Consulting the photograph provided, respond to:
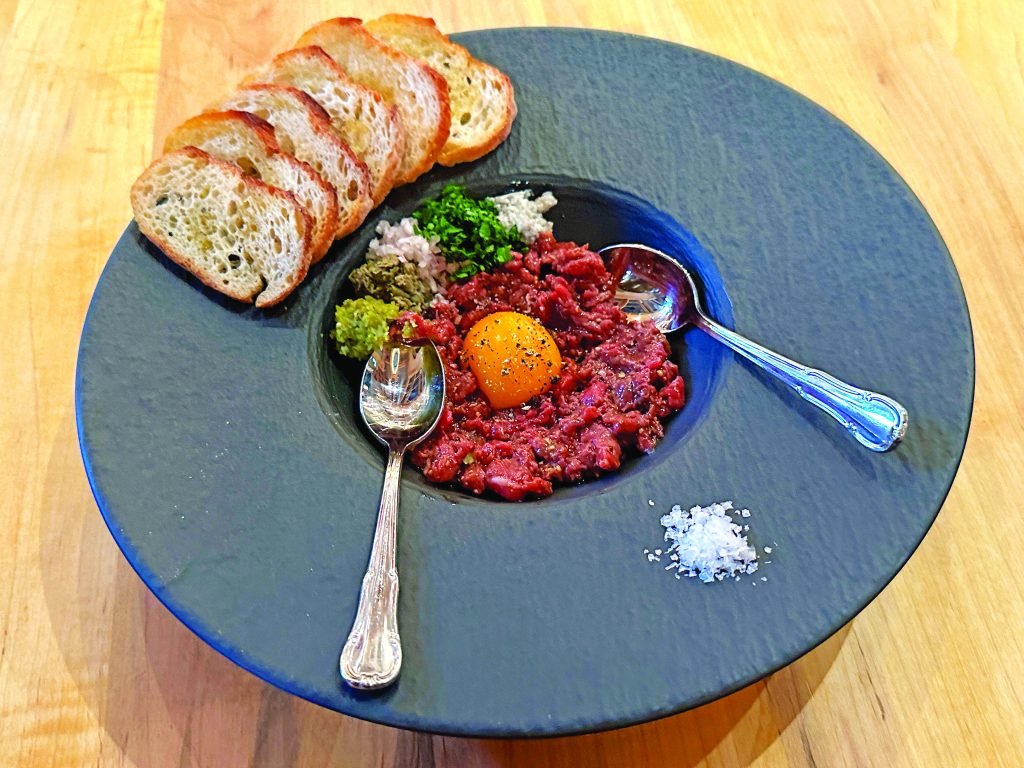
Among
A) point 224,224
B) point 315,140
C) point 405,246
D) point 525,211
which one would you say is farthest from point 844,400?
point 224,224

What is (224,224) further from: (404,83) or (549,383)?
(549,383)

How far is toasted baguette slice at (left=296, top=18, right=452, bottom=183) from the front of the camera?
7.89ft

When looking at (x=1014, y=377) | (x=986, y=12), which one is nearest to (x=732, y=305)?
(x=1014, y=377)

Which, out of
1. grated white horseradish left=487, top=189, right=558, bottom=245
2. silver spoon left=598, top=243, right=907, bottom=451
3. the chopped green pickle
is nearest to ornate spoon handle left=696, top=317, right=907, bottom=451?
silver spoon left=598, top=243, right=907, bottom=451

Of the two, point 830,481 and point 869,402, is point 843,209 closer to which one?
point 869,402

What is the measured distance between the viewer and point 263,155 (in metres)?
2.30

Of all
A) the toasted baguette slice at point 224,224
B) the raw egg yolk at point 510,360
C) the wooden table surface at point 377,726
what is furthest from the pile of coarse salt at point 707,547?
the toasted baguette slice at point 224,224

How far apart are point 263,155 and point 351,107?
11.7 inches

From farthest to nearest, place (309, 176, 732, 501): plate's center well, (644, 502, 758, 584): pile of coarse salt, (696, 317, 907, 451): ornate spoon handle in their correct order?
(309, 176, 732, 501): plate's center well, (696, 317, 907, 451): ornate spoon handle, (644, 502, 758, 584): pile of coarse salt

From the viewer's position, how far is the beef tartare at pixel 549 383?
217 centimetres

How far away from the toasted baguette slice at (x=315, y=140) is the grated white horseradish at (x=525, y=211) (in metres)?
0.42

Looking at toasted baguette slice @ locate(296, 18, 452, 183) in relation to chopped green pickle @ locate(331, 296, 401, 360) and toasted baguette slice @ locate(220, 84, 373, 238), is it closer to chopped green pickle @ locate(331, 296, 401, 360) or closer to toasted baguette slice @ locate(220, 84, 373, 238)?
toasted baguette slice @ locate(220, 84, 373, 238)

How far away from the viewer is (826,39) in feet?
11.0

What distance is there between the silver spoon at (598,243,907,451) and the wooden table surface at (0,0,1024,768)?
59 centimetres
